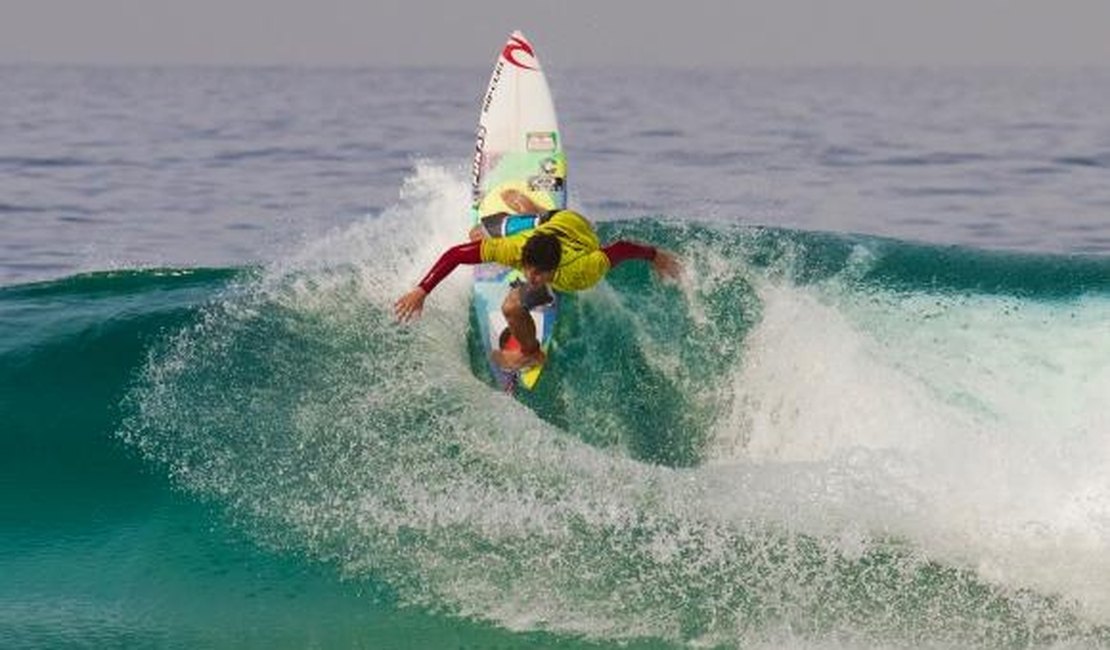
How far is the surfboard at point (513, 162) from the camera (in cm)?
1170

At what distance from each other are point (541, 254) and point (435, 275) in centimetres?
71

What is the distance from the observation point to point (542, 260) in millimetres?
10070

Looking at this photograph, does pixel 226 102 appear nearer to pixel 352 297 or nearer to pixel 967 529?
pixel 352 297

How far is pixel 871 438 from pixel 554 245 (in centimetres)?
269

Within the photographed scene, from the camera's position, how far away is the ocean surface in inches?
324

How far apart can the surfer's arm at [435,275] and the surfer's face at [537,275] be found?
0.33m

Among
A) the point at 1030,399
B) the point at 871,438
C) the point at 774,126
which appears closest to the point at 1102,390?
the point at 1030,399

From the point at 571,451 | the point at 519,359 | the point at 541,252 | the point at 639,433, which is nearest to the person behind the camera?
the point at 571,451

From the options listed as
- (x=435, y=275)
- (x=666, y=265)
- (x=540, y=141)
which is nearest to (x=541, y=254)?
(x=435, y=275)

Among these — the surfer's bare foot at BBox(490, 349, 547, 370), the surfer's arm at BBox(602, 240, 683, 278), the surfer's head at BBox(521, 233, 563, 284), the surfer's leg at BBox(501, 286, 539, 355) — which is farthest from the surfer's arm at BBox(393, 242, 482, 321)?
the surfer's bare foot at BBox(490, 349, 547, 370)

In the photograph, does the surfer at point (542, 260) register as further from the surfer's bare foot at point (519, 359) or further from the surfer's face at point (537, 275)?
the surfer's bare foot at point (519, 359)

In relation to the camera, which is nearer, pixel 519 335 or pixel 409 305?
pixel 409 305

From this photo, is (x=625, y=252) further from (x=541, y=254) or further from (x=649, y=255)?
(x=541, y=254)

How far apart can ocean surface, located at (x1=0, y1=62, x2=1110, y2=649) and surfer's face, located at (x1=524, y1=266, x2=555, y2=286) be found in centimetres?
85
